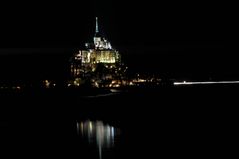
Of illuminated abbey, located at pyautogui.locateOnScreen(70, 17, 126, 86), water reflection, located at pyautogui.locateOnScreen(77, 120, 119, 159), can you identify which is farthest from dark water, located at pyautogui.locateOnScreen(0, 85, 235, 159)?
illuminated abbey, located at pyautogui.locateOnScreen(70, 17, 126, 86)

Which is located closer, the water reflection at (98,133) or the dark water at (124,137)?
the dark water at (124,137)

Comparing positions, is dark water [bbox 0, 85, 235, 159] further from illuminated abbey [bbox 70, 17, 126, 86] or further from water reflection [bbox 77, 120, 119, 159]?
illuminated abbey [bbox 70, 17, 126, 86]

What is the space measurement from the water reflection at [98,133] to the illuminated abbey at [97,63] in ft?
183

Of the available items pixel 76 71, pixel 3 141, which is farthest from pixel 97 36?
pixel 3 141

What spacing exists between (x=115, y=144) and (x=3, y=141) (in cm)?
403

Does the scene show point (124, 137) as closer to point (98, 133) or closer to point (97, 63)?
point (98, 133)

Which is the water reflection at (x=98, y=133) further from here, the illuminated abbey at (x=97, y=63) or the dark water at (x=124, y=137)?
the illuminated abbey at (x=97, y=63)

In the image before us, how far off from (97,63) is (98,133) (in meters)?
73.1

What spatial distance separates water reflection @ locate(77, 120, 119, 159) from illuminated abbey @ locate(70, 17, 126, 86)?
5589 cm

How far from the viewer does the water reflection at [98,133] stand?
1641 cm

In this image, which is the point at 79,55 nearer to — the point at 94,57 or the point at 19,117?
the point at 94,57

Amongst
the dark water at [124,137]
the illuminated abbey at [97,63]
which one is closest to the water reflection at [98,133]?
the dark water at [124,137]

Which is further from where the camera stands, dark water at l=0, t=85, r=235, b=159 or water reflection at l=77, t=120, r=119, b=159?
water reflection at l=77, t=120, r=119, b=159

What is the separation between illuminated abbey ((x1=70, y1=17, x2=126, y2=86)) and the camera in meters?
84.3
